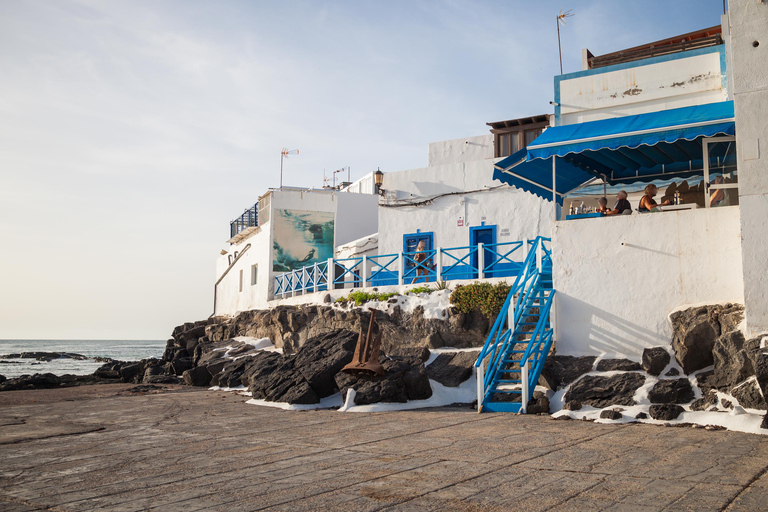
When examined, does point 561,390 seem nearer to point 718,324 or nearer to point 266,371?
point 718,324

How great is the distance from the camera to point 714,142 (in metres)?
10.2

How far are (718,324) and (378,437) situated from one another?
5.41m

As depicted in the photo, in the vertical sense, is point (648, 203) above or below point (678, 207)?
above

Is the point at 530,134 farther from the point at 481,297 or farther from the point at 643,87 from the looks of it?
the point at 481,297

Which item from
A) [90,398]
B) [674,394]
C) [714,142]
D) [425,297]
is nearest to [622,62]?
[714,142]

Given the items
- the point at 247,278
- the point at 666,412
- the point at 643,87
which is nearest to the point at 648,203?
the point at 666,412

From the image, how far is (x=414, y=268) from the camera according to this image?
15555 mm

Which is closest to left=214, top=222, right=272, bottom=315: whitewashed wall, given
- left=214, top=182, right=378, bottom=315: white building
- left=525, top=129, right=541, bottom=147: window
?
left=214, top=182, right=378, bottom=315: white building

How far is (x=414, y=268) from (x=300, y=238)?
9.67 meters

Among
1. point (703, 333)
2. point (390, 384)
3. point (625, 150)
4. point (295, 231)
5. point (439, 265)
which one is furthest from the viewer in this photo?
point (295, 231)

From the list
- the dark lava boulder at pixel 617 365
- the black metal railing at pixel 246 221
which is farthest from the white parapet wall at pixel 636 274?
the black metal railing at pixel 246 221

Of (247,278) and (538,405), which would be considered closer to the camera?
(538,405)

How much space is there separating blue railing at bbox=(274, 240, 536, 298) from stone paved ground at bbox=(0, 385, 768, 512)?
6586 millimetres

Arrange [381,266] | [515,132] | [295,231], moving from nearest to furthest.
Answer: [381,266]
[515,132]
[295,231]
